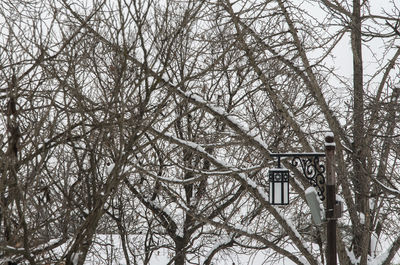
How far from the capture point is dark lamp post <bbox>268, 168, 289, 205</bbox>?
7059 mm

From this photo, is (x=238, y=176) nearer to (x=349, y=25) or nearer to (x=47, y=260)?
(x=349, y=25)

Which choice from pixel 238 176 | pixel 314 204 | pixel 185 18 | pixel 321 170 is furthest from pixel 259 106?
pixel 185 18

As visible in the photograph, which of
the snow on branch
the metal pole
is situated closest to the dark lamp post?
the metal pole

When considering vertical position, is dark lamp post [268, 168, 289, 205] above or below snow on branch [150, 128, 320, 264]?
below

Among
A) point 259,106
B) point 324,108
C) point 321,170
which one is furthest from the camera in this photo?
point 259,106

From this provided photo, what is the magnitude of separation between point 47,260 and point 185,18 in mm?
2104

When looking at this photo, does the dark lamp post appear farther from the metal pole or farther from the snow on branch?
the snow on branch

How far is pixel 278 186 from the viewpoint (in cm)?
708

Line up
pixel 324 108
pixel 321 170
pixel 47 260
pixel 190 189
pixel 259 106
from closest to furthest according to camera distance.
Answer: pixel 47 260 → pixel 321 170 → pixel 324 108 → pixel 259 106 → pixel 190 189

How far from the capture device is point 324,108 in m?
10.2

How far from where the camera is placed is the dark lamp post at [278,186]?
23.2ft

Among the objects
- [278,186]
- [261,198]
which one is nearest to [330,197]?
[278,186]

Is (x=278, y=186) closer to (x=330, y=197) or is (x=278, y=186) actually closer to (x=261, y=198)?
(x=330, y=197)

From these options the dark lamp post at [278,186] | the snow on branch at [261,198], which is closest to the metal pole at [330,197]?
the dark lamp post at [278,186]
